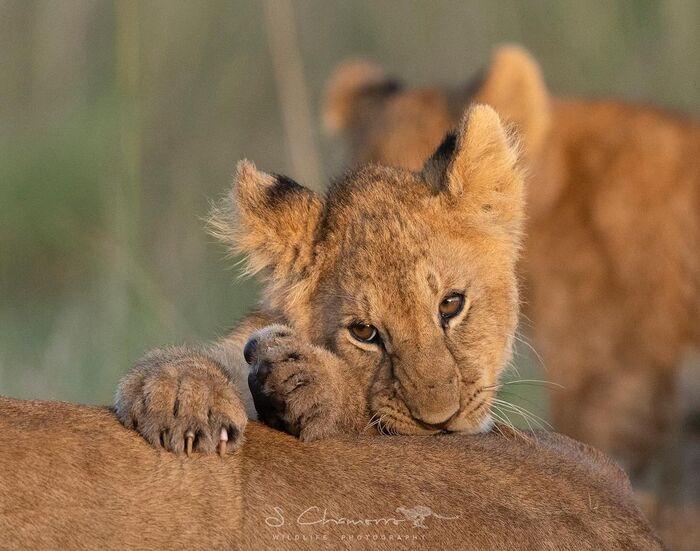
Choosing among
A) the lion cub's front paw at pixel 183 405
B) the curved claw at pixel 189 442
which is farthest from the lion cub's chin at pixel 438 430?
the curved claw at pixel 189 442

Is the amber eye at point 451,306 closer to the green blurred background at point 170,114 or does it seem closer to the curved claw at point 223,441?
the curved claw at point 223,441

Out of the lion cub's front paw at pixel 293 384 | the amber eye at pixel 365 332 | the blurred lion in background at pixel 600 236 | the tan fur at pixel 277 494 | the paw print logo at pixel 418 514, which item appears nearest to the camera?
the tan fur at pixel 277 494

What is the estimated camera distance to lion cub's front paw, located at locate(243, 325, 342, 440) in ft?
7.61

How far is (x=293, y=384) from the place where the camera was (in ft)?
8.09

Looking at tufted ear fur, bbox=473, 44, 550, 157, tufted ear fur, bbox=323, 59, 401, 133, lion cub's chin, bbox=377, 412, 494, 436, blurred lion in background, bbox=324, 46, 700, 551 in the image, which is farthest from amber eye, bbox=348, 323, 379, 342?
tufted ear fur, bbox=323, 59, 401, 133

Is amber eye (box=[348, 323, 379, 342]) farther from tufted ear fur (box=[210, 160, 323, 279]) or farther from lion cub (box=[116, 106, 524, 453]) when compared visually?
tufted ear fur (box=[210, 160, 323, 279])

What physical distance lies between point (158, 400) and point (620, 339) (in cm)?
385

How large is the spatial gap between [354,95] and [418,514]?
4.46 m

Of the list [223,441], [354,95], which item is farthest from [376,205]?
[354,95]

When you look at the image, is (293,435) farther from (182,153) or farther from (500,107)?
(182,153)

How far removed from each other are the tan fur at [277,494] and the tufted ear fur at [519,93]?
3.75 meters

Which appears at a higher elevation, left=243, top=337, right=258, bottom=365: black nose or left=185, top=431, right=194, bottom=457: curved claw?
left=243, top=337, right=258, bottom=365: black nose

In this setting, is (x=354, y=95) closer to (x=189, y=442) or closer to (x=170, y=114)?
(x=170, y=114)

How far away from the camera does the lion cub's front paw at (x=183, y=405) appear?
2.03m
